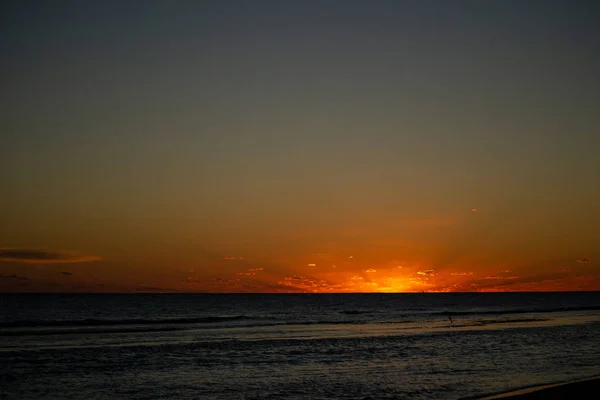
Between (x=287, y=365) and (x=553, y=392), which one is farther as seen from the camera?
(x=287, y=365)

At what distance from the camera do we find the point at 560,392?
70.6ft

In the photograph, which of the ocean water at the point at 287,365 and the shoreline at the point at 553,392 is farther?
the ocean water at the point at 287,365

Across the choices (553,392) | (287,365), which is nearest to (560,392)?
(553,392)

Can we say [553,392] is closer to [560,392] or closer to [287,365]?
[560,392]

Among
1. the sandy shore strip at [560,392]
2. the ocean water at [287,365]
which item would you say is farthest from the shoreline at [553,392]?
the ocean water at [287,365]

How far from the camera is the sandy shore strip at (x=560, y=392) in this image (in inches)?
819

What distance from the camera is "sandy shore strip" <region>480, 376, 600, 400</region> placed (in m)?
20.8

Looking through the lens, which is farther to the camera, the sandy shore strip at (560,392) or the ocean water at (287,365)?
the ocean water at (287,365)

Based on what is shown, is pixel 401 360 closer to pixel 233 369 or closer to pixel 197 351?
pixel 233 369

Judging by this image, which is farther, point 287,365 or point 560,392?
point 287,365

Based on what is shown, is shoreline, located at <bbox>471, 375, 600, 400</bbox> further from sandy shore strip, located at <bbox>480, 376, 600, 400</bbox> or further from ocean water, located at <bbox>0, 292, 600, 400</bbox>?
ocean water, located at <bbox>0, 292, 600, 400</bbox>

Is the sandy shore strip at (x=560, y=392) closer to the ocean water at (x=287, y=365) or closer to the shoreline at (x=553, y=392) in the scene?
the shoreline at (x=553, y=392)

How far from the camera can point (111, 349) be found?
128 ft

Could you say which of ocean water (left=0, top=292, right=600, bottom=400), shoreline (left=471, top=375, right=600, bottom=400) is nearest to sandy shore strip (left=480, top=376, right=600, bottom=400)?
shoreline (left=471, top=375, right=600, bottom=400)
